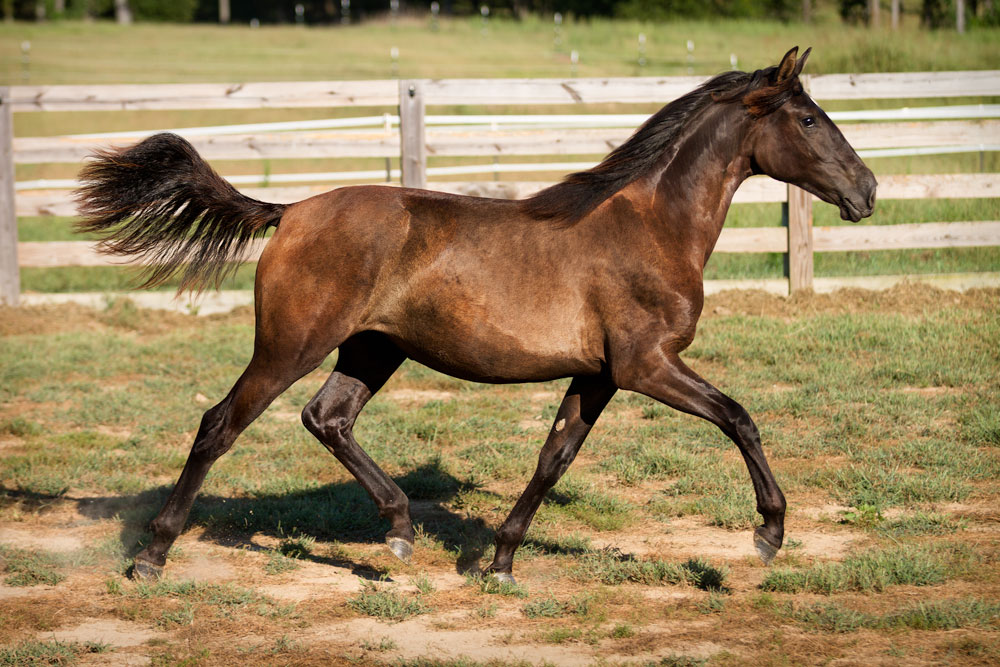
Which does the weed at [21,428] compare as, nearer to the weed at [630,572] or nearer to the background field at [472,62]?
the background field at [472,62]

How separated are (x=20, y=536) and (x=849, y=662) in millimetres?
4107

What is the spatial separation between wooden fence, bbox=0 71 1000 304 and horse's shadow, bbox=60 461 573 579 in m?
4.73

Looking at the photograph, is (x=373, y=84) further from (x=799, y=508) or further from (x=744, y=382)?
(x=799, y=508)

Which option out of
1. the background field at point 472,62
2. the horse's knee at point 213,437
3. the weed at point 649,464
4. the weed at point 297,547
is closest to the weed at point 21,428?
the background field at point 472,62

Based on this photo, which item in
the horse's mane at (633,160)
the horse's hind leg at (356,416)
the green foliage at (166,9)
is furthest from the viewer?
the green foliage at (166,9)

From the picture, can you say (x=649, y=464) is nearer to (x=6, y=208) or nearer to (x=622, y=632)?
(x=622, y=632)

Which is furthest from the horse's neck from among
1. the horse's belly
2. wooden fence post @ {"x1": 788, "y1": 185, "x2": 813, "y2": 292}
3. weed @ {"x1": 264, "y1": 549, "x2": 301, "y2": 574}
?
wooden fence post @ {"x1": 788, "y1": 185, "x2": 813, "y2": 292}

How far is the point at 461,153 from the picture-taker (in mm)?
10906

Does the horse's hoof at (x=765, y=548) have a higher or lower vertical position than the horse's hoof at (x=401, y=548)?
higher

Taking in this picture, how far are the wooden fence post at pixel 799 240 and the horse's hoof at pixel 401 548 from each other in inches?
255

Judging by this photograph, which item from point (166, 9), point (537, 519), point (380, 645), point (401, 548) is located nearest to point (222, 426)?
point (401, 548)

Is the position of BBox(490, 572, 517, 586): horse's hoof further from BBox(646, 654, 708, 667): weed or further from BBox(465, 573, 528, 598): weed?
BBox(646, 654, 708, 667): weed

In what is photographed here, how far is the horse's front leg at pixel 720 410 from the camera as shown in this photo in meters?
4.28

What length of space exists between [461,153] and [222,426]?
6657 mm
